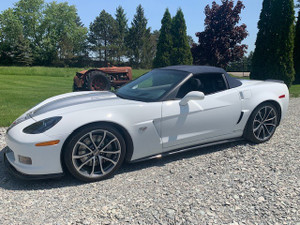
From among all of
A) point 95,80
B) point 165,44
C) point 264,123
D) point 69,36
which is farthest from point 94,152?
point 69,36

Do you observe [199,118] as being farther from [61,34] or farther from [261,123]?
[61,34]

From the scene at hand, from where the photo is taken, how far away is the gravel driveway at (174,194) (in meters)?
2.35

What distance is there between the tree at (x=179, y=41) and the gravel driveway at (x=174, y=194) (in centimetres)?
1081

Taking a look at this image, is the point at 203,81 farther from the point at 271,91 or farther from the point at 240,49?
the point at 240,49

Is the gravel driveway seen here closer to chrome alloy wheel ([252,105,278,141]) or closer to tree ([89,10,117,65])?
chrome alloy wheel ([252,105,278,141])

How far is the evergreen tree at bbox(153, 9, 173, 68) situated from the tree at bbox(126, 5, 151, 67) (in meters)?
40.8

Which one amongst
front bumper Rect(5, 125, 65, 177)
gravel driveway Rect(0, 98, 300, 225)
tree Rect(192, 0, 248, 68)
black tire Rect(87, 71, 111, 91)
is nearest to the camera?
gravel driveway Rect(0, 98, 300, 225)

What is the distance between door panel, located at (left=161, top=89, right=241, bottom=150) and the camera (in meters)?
3.30

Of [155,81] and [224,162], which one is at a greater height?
[155,81]

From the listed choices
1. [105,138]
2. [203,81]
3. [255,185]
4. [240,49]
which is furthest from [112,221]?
[240,49]

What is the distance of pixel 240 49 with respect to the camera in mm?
17297

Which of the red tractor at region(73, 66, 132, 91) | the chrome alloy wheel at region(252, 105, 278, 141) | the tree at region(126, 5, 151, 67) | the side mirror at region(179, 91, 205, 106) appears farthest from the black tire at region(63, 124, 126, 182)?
the tree at region(126, 5, 151, 67)

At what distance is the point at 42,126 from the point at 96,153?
0.69 metres

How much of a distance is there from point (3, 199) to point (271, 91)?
4.15 metres
